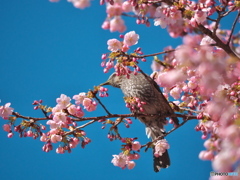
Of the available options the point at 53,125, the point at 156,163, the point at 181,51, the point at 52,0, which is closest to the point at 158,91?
the point at 156,163

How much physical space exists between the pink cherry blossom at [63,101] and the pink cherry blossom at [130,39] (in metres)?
0.65

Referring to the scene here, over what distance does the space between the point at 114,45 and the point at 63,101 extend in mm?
636

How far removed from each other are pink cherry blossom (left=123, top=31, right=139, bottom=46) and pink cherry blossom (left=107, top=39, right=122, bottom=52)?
60 millimetres

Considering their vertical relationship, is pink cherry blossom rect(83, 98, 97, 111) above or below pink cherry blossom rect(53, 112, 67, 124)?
above

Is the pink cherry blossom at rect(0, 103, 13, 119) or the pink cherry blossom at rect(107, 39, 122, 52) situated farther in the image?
the pink cherry blossom at rect(0, 103, 13, 119)

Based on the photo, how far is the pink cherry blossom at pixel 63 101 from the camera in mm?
2841

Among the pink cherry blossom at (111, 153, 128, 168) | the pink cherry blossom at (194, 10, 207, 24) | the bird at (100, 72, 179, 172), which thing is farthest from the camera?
the bird at (100, 72, 179, 172)

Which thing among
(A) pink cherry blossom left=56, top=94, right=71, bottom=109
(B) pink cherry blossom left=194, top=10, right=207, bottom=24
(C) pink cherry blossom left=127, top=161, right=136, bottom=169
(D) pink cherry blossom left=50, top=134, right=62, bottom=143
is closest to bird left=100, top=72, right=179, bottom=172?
(C) pink cherry blossom left=127, top=161, right=136, bottom=169

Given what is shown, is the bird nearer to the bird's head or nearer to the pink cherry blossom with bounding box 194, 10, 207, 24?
the bird's head

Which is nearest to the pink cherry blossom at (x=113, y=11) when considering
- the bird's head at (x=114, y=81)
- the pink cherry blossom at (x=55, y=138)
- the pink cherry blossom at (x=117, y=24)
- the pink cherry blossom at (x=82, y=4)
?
the pink cherry blossom at (x=117, y=24)

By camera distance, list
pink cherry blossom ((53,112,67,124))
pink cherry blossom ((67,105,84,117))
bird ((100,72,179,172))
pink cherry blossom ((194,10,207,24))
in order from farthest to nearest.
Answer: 1. bird ((100,72,179,172))
2. pink cherry blossom ((67,105,84,117))
3. pink cherry blossom ((53,112,67,124))
4. pink cherry blossom ((194,10,207,24))

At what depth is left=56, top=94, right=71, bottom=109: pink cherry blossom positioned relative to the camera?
9.32 ft

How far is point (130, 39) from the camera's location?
8.59 ft

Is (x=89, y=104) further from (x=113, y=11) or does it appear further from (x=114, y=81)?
(x=114, y=81)
